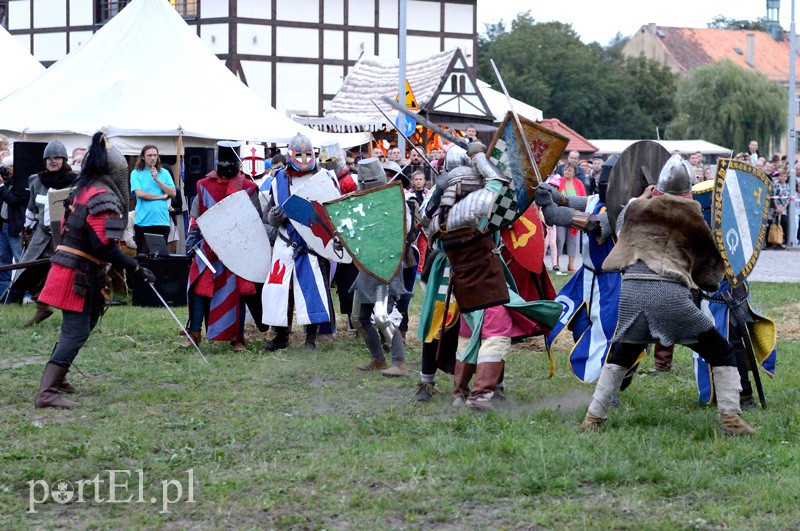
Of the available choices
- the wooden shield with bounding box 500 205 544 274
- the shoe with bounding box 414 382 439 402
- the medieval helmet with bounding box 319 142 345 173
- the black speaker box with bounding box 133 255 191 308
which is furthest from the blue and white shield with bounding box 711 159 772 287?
the black speaker box with bounding box 133 255 191 308

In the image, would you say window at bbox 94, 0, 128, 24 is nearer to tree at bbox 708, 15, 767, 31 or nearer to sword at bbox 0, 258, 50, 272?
sword at bbox 0, 258, 50, 272

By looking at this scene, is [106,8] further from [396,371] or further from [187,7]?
[396,371]

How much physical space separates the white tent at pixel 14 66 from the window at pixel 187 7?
9498mm

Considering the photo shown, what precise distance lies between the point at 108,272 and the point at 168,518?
2769mm

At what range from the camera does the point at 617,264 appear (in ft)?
19.4

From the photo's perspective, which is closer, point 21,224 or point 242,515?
point 242,515

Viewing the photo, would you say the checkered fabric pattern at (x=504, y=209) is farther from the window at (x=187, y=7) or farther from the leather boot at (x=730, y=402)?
the window at (x=187, y=7)

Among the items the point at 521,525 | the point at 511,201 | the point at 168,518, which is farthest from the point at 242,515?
the point at 511,201

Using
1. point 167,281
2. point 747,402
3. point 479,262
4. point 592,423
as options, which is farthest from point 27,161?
point 747,402

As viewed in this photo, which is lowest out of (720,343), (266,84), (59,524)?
(59,524)

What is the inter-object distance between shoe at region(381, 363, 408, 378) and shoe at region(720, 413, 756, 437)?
8.74 ft

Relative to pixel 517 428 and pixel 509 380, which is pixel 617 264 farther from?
pixel 509 380

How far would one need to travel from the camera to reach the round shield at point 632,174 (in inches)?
254

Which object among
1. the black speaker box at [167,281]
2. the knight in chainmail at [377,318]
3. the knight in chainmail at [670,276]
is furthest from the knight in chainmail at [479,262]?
the black speaker box at [167,281]
